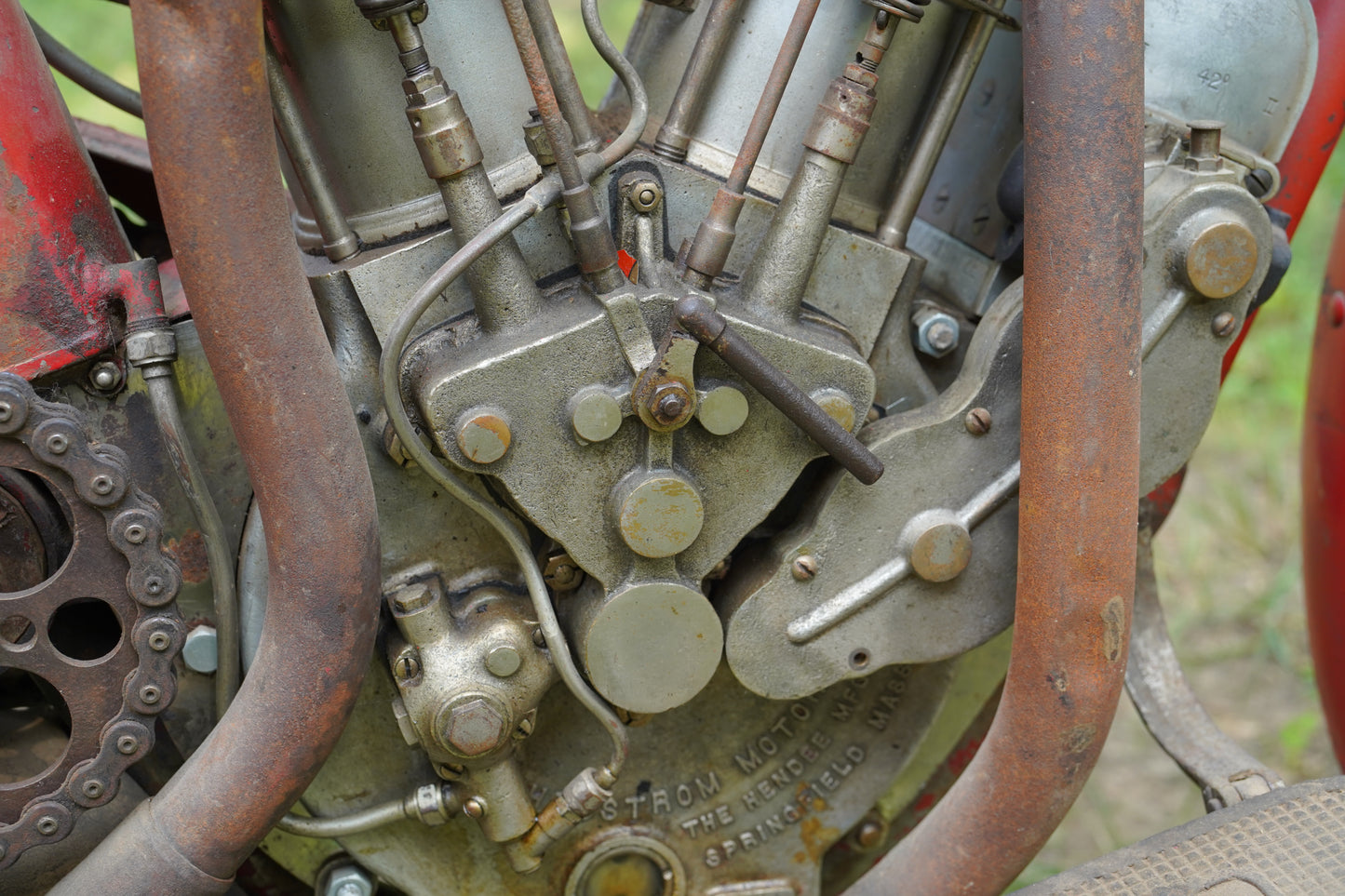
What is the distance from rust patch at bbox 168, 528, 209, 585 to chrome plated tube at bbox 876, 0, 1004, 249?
2.35 feet

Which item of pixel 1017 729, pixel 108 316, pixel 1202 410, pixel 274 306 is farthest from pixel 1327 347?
pixel 108 316

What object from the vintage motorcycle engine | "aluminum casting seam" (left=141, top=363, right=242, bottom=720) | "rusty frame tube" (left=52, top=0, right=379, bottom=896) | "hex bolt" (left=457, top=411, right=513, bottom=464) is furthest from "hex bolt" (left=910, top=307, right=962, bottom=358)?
"aluminum casting seam" (left=141, top=363, right=242, bottom=720)

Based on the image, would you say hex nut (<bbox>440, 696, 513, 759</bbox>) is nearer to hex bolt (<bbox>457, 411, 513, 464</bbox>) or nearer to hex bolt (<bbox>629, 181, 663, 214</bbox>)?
hex bolt (<bbox>457, 411, 513, 464</bbox>)

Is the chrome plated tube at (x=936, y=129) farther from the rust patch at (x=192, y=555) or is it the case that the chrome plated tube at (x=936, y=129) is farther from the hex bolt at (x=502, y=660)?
the rust patch at (x=192, y=555)

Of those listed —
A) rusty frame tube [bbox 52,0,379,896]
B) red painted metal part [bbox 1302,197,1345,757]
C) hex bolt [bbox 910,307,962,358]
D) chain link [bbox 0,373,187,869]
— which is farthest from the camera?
red painted metal part [bbox 1302,197,1345,757]

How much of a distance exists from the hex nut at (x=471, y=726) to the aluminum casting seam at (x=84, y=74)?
2.23ft

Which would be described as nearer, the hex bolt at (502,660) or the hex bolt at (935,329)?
the hex bolt at (502,660)

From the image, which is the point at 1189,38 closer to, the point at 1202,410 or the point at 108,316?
the point at 1202,410

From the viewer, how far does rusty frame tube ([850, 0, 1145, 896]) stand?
1009mm

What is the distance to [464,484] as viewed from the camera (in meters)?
1.08

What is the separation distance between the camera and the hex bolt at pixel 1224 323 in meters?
1.19

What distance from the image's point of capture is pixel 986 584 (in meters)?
1.21

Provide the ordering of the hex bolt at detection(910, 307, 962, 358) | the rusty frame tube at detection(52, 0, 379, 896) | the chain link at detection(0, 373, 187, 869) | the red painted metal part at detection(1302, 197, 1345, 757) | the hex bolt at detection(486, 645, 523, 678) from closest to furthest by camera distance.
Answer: the rusty frame tube at detection(52, 0, 379, 896)
the chain link at detection(0, 373, 187, 869)
the hex bolt at detection(486, 645, 523, 678)
the hex bolt at detection(910, 307, 962, 358)
the red painted metal part at detection(1302, 197, 1345, 757)


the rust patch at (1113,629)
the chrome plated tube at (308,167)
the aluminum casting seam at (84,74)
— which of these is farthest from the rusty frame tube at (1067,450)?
the aluminum casting seam at (84,74)
